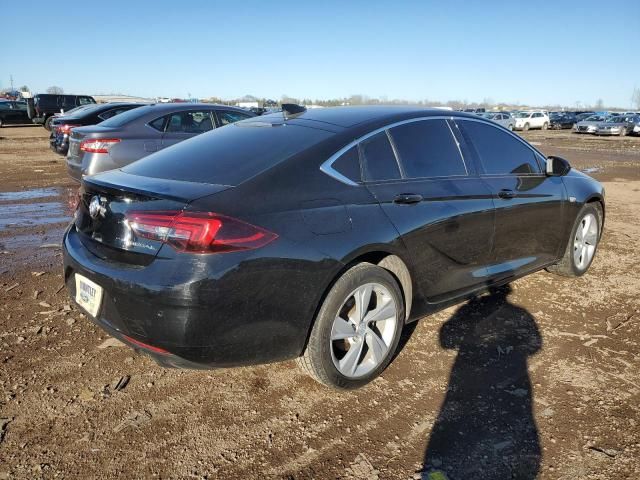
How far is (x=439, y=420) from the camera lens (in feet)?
8.72

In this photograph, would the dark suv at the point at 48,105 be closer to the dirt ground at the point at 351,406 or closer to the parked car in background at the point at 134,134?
the parked car in background at the point at 134,134

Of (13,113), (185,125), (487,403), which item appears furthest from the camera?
(13,113)

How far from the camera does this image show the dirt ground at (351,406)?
232 centimetres

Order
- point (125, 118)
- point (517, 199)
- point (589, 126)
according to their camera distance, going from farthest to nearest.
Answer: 1. point (589, 126)
2. point (125, 118)
3. point (517, 199)

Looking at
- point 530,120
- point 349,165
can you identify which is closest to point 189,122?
point 349,165

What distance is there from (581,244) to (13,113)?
3179 cm

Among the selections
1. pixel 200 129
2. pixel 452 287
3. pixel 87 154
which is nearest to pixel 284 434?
pixel 452 287

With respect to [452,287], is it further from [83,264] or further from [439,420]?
[83,264]

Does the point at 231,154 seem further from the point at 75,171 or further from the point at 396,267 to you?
the point at 75,171

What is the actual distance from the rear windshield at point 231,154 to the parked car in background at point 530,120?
4171 cm

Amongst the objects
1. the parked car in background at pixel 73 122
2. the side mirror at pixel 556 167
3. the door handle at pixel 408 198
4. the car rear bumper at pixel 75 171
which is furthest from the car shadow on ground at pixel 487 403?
the parked car in background at pixel 73 122

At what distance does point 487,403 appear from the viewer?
2801 mm

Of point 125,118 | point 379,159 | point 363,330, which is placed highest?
point 125,118

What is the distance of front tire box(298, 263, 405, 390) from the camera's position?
8.77ft
